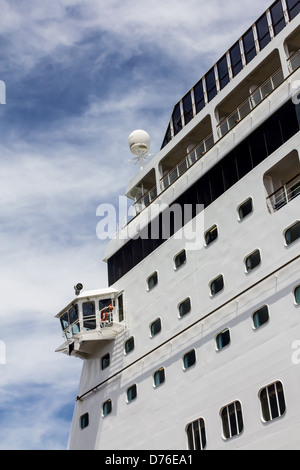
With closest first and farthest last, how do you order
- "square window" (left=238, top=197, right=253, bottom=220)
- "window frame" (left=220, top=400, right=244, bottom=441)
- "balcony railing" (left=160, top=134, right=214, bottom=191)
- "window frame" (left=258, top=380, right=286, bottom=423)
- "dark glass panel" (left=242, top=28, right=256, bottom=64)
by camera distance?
"window frame" (left=258, top=380, right=286, bottom=423) → "window frame" (left=220, top=400, right=244, bottom=441) → "square window" (left=238, top=197, right=253, bottom=220) → "dark glass panel" (left=242, top=28, right=256, bottom=64) → "balcony railing" (left=160, top=134, right=214, bottom=191)

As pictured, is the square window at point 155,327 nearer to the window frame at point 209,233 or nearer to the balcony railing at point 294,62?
the window frame at point 209,233

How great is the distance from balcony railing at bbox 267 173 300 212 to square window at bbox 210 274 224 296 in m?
2.12

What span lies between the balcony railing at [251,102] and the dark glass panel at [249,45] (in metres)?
1.58

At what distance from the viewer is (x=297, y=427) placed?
12766mm

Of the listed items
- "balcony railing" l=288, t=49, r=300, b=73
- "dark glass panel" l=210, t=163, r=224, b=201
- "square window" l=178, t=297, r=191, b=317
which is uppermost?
"balcony railing" l=288, t=49, r=300, b=73

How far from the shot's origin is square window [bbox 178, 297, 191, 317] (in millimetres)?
16953

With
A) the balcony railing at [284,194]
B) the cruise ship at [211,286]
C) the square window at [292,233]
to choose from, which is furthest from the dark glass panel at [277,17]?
the square window at [292,233]

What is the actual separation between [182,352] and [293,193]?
15.4 feet

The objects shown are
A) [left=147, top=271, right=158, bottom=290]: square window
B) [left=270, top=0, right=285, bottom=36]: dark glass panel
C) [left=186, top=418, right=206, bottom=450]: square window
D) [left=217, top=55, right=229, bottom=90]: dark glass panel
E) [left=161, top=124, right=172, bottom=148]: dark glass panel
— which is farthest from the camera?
[left=161, top=124, right=172, bottom=148]: dark glass panel

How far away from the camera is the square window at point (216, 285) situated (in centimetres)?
1611

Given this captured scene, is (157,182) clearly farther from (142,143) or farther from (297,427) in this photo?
(297,427)

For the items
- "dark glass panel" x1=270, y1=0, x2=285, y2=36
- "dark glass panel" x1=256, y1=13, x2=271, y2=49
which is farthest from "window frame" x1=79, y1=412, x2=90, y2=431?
"dark glass panel" x1=270, y1=0, x2=285, y2=36

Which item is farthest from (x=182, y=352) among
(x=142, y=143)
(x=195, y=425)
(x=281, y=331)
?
(x=142, y=143)

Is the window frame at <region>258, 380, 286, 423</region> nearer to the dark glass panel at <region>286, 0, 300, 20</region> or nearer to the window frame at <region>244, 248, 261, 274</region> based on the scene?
the window frame at <region>244, 248, 261, 274</region>
